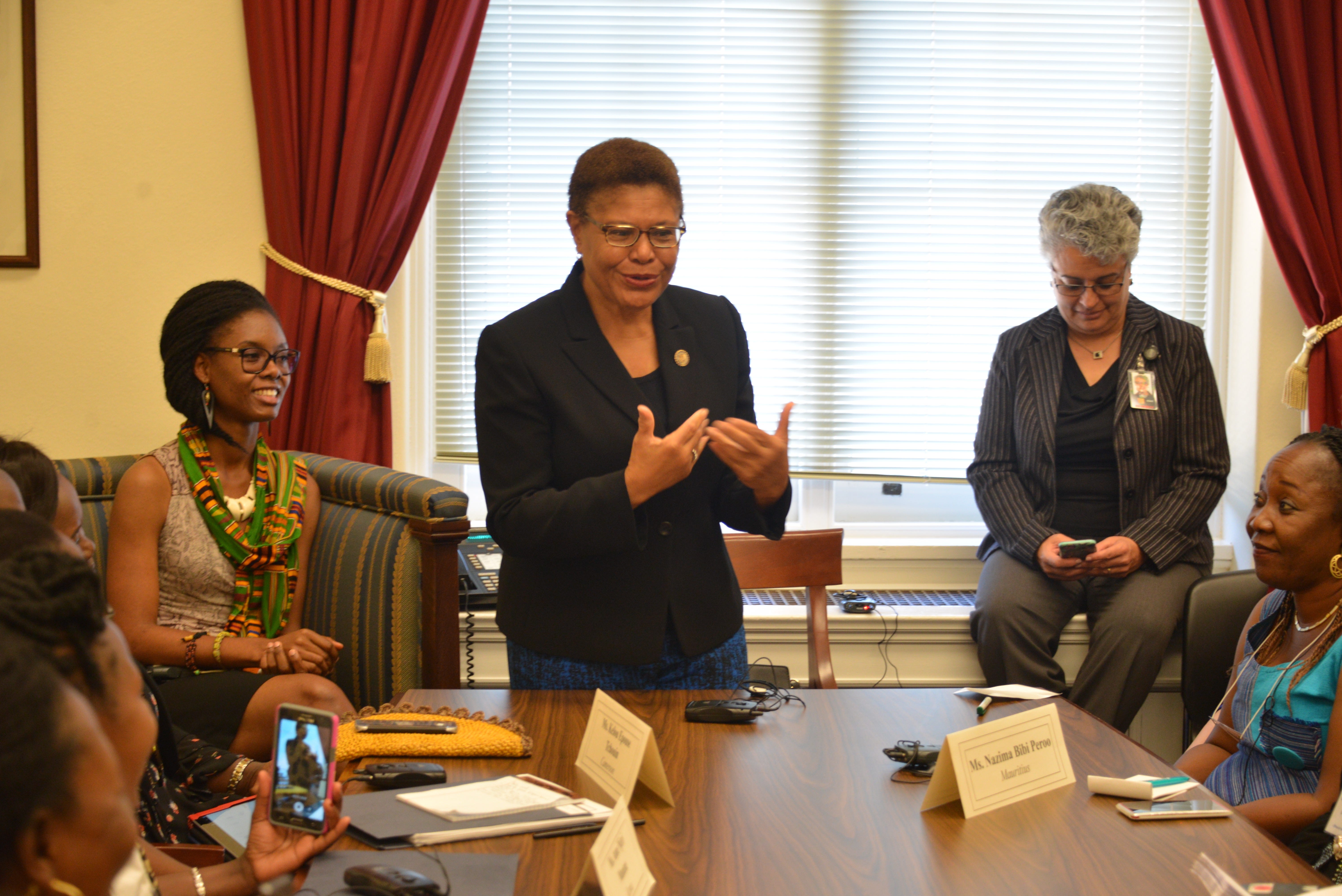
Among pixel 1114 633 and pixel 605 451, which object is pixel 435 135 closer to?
pixel 605 451

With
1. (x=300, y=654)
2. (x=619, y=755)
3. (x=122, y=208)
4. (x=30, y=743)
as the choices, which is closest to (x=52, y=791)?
(x=30, y=743)

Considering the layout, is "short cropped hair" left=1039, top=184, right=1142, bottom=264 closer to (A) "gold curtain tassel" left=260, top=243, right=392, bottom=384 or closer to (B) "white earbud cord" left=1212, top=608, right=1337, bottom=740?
(B) "white earbud cord" left=1212, top=608, right=1337, bottom=740

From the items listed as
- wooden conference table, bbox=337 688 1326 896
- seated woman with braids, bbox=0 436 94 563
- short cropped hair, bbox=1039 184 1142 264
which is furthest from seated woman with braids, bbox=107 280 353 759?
short cropped hair, bbox=1039 184 1142 264

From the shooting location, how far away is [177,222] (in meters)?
3.46

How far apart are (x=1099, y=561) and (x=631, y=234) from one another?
1.91 m

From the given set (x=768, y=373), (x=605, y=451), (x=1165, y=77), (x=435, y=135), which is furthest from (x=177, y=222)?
(x=1165, y=77)

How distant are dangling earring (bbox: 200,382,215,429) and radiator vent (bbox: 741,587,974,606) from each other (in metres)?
1.77

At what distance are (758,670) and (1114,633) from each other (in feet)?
3.58

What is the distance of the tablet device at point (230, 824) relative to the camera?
1.42 meters

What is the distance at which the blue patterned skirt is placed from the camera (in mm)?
1893

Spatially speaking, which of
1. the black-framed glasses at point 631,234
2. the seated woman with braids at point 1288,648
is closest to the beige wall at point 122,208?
the black-framed glasses at point 631,234

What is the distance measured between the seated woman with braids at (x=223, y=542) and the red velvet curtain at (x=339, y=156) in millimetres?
685

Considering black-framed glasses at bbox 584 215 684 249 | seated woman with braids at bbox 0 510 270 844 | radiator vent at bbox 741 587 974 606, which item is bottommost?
radiator vent at bbox 741 587 974 606

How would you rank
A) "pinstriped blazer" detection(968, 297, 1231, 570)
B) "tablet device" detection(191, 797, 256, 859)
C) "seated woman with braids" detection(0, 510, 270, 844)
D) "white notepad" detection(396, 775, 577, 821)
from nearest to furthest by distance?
1. "seated woman with braids" detection(0, 510, 270, 844)
2. "white notepad" detection(396, 775, 577, 821)
3. "tablet device" detection(191, 797, 256, 859)
4. "pinstriped blazer" detection(968, 297, 1231, 570)
